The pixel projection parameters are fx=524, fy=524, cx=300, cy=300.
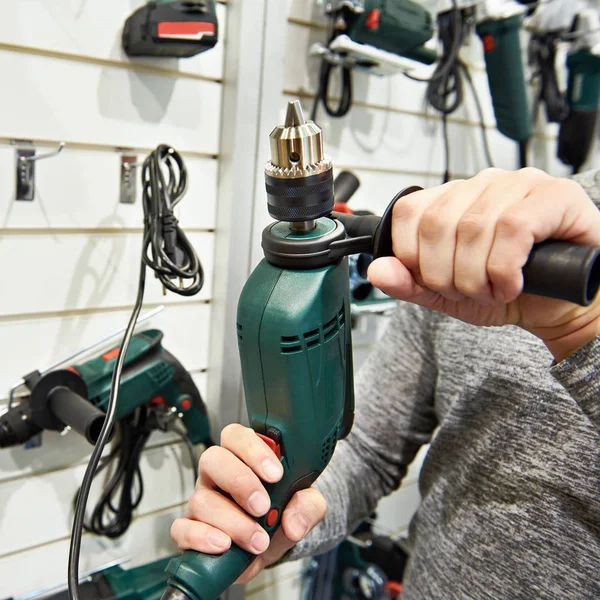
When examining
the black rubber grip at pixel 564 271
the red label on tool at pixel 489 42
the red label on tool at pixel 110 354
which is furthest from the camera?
the red label on tool at pixel 489 42

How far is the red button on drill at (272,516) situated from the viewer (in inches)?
17.6

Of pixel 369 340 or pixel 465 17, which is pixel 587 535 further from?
pixel 465 17

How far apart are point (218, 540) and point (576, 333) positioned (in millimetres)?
320

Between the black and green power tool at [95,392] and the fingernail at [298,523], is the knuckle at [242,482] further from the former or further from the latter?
the black and green power tool at [95,392]

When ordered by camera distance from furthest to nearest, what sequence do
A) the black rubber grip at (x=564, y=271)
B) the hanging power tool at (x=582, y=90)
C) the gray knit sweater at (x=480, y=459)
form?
the hanging power tool at (x=582, y=90) < the gray knit sweater at (x=480, y=459) < the black rubber grip at (x=564, y=271)

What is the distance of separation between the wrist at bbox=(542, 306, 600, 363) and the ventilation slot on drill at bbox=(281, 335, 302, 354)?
0.63ft

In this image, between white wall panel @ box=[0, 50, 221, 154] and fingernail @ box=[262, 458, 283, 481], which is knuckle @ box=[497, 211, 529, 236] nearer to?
fingernail @ box=[262, 458, 283, 481]

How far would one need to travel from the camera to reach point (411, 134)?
1063 millimetres

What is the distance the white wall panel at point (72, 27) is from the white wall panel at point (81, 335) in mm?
346

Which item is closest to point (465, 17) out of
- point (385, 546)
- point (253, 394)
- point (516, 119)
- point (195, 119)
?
point (516, 119)

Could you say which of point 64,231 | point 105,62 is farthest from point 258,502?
point 105,62

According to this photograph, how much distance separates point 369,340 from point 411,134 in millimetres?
430

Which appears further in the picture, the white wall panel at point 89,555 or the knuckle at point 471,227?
the white wall panel at point 89,555

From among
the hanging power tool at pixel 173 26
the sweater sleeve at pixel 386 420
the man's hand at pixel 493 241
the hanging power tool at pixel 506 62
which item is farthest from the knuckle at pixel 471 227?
the hanging power tool at pixel 506 62
